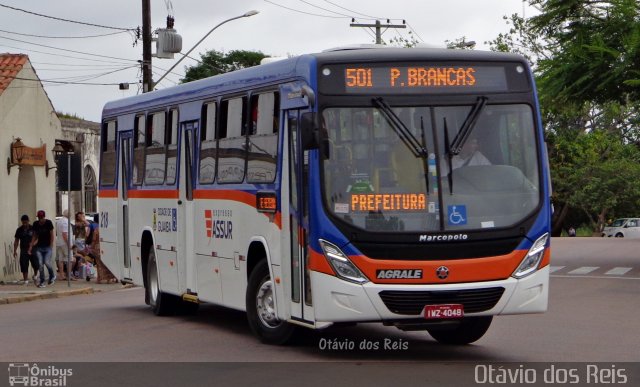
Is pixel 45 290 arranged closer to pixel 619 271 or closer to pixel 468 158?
pixel 619 271

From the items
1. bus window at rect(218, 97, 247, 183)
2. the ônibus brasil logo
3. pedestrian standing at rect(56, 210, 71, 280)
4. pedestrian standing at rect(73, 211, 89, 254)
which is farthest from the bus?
pedestrian standing at rect(73, 211, 89, 254)

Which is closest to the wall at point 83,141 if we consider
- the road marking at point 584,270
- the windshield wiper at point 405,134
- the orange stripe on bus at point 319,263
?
the road marking at point 584,270

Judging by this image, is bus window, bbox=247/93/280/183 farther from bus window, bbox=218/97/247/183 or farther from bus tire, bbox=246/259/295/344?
bus tire, bbox=246/259/295/344

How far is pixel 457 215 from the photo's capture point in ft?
41.8

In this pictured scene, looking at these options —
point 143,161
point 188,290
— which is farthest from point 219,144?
point 143,161

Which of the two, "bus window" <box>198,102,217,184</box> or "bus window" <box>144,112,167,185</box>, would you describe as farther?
"bus window" <box>144,112,167,185</box>

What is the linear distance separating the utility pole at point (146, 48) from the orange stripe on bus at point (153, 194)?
52.4ft

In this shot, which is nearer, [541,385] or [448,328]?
[541,385]

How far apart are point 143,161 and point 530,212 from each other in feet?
25.2

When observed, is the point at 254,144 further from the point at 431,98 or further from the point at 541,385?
the point at 541,385

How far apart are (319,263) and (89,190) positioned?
4155 centimetres

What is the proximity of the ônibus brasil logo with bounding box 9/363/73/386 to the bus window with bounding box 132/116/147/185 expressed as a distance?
255 inches

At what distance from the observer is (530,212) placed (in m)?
13.0

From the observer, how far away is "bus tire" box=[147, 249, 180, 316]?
18516 mm
